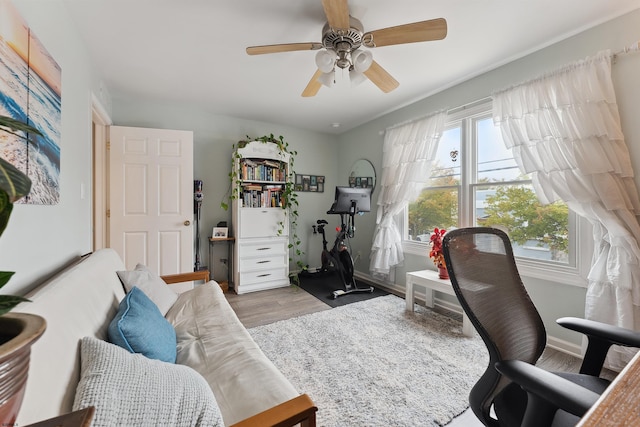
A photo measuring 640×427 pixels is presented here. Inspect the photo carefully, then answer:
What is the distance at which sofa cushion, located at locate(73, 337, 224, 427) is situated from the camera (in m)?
0.63

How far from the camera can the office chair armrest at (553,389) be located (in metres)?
0.60

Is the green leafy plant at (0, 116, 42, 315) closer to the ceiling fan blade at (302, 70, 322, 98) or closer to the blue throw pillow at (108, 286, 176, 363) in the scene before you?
the blue throw pillow at (108, 286, 176, 363)

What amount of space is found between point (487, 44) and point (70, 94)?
3.08 m

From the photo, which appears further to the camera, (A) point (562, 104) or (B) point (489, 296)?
(A) point (562, 104)

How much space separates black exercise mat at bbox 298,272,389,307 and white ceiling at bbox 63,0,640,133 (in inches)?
96.4

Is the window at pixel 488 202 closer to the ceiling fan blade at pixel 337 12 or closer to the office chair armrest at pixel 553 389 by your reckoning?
the ceiling fan blade at pixel 337 12

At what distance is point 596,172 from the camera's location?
1.78 metres

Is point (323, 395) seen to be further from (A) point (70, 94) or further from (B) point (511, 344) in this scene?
(A) point (70, 94)

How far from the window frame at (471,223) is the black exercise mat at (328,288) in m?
0.79

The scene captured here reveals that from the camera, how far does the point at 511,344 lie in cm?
96

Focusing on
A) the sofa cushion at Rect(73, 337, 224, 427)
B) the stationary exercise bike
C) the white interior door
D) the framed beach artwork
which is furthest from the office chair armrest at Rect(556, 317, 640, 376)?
the white interior door

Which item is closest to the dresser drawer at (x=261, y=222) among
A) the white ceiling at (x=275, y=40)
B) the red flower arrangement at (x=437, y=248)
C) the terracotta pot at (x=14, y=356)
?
the white ceiling at (x=275, y=40)

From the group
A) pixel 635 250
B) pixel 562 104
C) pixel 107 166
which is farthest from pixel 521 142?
pixel 107 166

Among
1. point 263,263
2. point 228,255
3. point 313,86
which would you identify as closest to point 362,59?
point 313,86
